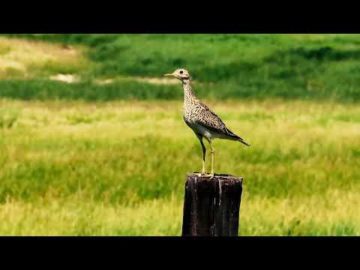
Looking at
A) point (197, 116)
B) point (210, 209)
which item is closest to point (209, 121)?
point (197, 116)

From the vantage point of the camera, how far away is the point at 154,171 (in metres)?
16.8

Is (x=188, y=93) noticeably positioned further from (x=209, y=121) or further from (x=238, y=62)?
(x=238, y=62)

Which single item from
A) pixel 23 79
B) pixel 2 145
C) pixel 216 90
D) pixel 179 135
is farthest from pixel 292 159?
pixel 23 79

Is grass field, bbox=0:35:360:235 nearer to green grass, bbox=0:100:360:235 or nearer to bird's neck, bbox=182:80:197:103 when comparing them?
green grass, bbox=0:100:360:235

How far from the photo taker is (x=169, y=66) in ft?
143

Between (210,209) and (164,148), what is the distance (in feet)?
32.4

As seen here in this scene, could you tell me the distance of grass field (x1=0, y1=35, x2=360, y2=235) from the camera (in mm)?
13406

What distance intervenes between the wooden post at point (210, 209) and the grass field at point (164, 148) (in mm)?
3379

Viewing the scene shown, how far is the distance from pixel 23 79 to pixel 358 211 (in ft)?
80.6

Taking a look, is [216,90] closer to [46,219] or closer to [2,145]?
[2,145]

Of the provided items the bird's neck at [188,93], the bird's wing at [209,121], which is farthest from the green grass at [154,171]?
the bird's neck at [188,93]

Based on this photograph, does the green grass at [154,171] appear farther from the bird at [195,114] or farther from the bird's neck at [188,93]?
the bird's neck at [188,93]

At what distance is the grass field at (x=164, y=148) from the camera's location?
13406mm

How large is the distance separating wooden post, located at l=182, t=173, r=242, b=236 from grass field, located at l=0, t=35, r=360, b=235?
11.1ft
